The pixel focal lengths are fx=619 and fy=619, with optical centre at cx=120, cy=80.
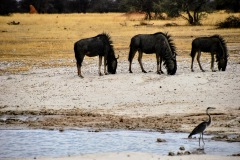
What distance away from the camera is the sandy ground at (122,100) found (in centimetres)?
1255

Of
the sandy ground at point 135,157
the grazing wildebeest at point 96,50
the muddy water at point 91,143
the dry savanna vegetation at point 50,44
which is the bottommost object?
the muddy water at point 91,143

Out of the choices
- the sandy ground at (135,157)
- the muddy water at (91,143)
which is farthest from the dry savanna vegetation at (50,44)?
the sandy ground at (135,157)

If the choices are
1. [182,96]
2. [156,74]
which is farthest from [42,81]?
[182,96]

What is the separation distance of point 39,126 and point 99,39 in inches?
242

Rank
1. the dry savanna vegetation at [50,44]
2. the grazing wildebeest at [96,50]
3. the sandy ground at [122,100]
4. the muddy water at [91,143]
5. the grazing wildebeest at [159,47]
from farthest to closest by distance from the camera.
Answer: the dry savanna vegetation at [50,44] < the grazing wildebeest at [96,50] < the grazing wildebeest at [159,47] < the sandy ground at [122,100] < the muddy water at [91,143]

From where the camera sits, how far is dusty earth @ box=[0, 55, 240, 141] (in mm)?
12580

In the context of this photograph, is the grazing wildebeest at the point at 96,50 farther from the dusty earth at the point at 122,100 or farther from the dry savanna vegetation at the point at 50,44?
the dry savanna vegetation at the point at 50,44

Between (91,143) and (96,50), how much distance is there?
24.7ft

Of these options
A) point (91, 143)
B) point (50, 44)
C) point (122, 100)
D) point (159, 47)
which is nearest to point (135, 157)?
point (91, 143)

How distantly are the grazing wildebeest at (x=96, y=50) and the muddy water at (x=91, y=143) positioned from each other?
20.0ft

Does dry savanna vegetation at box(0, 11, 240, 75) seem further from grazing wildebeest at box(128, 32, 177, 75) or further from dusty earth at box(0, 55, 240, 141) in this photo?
grazing wildebeest at box(128, 32, 177, 75)

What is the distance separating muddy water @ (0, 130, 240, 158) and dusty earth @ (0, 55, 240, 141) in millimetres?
501

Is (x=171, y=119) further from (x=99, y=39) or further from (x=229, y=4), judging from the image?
(x=229, y=4)

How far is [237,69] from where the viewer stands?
18453 mm
